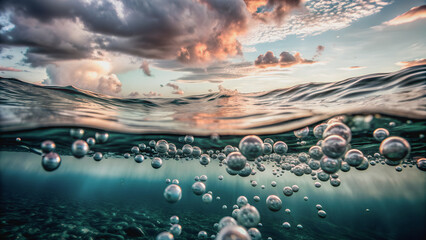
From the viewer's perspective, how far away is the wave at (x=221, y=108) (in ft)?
19.5

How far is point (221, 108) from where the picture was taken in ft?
28.6

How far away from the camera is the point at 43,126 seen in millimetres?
7332

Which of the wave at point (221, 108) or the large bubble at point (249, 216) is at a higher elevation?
the wave at point (221, 108)


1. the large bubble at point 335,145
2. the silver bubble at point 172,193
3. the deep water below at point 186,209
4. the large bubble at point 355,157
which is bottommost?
the deep water below at point 186,209

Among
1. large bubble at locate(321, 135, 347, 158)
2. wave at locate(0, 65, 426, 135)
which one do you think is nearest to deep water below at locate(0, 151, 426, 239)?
wave at locate(0, 65, 426, 135)

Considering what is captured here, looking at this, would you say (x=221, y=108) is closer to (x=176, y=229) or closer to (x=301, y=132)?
(x=301, y=132)

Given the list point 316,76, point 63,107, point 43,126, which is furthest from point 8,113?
point 316,76

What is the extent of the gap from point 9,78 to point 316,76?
12832 mm

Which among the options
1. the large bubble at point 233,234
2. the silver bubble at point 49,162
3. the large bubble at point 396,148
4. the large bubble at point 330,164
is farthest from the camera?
the large bubble at point 330,164

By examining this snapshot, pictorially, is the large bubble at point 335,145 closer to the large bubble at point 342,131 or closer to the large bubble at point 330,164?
the large bubble at point 342,131

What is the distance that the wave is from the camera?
19.5 ft

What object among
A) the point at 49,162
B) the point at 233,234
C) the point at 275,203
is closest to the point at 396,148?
the point at 275,203

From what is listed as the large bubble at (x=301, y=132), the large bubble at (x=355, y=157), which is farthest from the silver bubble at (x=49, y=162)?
the large bubble at (x=301, y=132)

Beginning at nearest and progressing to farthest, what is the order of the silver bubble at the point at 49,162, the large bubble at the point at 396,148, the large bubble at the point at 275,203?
the large bubble at the point at 396,148
the silver bubble at the point at 49,162
the large bubble at the point at 275,203
